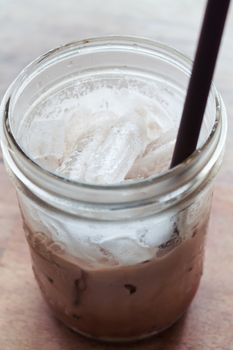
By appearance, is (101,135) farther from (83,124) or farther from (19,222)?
(19,222)

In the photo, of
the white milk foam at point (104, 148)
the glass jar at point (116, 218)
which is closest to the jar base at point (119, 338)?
the glass jar at point (116, 218)

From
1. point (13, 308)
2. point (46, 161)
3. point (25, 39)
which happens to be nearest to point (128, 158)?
point (46, 161)

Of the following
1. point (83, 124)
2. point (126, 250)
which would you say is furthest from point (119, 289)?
point (83, 124)

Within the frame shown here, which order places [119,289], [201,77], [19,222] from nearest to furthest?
[201,77]
[119,289]
[19,222]

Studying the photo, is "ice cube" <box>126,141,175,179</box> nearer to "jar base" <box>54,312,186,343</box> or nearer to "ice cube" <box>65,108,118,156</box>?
"ice cube" <box>65,108,118,156</box>

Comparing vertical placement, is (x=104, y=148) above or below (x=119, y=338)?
above

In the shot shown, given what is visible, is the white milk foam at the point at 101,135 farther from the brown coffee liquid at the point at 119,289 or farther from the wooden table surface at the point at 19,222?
the wooden table surface at the point at 19,222

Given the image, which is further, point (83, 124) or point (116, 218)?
A: point (83, 124)
